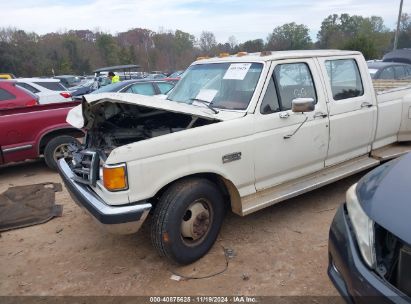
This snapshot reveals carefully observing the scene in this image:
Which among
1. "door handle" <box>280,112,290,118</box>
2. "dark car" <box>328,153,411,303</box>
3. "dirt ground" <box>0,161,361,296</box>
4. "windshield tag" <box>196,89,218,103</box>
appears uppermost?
"windshield tag" <box>196,89,218,103</box>

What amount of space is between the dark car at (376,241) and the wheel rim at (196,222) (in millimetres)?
1291

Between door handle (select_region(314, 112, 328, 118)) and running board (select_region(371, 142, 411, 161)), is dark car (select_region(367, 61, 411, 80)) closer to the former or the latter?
running board (select_region(371, 142, 411, 161))

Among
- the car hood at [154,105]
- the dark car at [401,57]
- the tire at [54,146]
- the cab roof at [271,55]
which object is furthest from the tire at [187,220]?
the dark car at [401,57]

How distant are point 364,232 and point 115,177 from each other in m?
1.88

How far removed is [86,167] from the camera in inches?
142

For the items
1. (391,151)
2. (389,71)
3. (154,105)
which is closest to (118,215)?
(154,105)

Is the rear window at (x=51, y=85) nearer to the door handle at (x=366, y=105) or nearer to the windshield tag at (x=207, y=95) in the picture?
the windshield tag at (x=207, y=95)

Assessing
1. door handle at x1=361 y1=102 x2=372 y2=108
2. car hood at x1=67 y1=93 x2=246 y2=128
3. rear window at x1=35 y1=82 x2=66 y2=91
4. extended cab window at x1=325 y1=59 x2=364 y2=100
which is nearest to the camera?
car hood at x1=67 y1=93 x2=246 y2=128

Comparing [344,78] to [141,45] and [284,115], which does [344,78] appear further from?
[141,45]

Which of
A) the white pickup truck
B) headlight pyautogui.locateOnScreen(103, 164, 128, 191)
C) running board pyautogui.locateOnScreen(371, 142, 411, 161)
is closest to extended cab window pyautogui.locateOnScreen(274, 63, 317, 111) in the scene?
the white pickup truck

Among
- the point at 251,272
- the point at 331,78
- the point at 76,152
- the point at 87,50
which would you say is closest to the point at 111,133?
the point at 76,152

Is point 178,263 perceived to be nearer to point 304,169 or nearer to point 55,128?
point 304,169

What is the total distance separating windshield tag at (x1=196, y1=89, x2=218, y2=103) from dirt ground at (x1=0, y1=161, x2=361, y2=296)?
148cm

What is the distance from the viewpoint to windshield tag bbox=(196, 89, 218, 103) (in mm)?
3944
